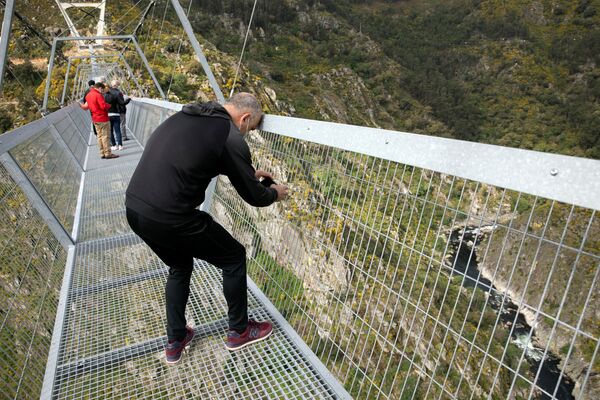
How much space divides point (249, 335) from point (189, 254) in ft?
2.28

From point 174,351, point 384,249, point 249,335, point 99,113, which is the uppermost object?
point 384,249

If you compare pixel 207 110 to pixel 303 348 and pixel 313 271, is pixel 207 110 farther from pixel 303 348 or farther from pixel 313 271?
pixel 303 348

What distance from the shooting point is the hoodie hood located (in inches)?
78.3

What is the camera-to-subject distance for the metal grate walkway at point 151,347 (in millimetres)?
2209

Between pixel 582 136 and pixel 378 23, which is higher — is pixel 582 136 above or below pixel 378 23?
below

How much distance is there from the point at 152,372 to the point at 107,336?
1.65 ft

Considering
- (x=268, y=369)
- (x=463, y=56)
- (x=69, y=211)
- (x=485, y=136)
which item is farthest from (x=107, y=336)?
(x=463, y=56)

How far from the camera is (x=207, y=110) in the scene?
2010mm

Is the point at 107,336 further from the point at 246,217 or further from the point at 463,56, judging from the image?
the point at 463,56

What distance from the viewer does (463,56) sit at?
10550 cm

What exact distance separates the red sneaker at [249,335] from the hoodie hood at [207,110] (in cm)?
134

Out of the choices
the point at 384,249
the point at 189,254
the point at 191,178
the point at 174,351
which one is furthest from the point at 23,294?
the point at 384,249

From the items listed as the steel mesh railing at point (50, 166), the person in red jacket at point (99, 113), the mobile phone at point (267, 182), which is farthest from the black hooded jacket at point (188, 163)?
the person in red jacket at point (99, 113)

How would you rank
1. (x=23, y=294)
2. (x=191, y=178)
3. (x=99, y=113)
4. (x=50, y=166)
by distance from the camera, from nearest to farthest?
(x=191, y=178) < (x=23, y=294) < (x=50, y=166) < (x=99, y=113)
